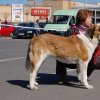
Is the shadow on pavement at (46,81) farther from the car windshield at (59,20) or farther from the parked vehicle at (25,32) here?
the parked vehicle at (25,32)

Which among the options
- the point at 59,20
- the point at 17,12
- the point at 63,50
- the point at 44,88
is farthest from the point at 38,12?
the point at 63,50

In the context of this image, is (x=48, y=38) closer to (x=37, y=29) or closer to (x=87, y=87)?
(x=87, y=87)

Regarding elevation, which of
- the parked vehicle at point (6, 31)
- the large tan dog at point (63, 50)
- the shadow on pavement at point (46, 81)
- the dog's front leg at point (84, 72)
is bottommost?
the parked vehicle at point (6, 31)

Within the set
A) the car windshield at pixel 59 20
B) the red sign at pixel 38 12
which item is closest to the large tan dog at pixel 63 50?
the car windshield at pixel 59 20

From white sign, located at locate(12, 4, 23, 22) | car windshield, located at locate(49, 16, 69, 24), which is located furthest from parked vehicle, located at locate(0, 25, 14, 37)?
white sign, located at locate(12, 4, 23, 22)

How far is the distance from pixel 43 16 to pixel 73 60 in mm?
64188

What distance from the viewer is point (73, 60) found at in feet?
32.2

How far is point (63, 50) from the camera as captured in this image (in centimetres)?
975

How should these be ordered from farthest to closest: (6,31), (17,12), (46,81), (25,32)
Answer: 1. (17,12)
2. (6,31)
3. (25,32)
4. (46,81)

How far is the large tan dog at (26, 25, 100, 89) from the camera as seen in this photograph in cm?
960

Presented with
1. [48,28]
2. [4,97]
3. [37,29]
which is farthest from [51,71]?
[37,29]

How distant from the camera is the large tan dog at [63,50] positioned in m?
9.60

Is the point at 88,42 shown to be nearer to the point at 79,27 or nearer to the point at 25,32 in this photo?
the point at 79,27

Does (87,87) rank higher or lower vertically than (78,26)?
lower
